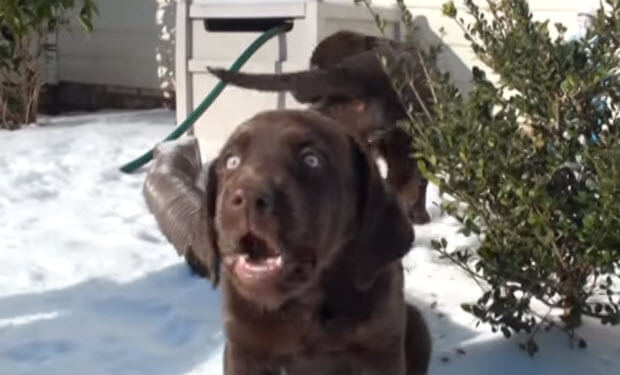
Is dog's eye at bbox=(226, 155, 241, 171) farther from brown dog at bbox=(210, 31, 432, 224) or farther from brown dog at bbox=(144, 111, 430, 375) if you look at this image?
brown dog at bbox=(210, 31, 432, 224)

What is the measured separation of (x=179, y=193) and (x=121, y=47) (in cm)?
493

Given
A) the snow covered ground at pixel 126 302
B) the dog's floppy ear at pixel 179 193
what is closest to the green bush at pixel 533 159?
the snow covered ground at pixel 126 302

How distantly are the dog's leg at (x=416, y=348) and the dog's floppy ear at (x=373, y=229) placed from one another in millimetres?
443

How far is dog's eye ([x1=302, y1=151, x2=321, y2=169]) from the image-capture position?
2484 millimetres

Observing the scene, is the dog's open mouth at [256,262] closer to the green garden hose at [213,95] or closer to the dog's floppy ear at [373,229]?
the dog's floppy ear at [373,229]

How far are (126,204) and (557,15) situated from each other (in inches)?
111

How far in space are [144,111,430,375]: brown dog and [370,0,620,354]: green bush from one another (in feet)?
1.50

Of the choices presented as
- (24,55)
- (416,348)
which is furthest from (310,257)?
(24,55)

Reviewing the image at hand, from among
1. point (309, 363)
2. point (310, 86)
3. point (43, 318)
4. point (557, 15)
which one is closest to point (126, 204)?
point (310, 86)

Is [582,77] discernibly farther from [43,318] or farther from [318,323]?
[43,318]

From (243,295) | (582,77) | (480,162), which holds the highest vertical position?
(582,77)

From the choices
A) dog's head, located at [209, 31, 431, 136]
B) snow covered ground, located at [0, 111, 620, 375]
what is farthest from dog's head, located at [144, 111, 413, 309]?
dog's head, located at [209, 31, 431, 136]

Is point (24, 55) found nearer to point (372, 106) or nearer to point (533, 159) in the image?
point (372, 106)

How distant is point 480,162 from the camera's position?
10.1 ft
